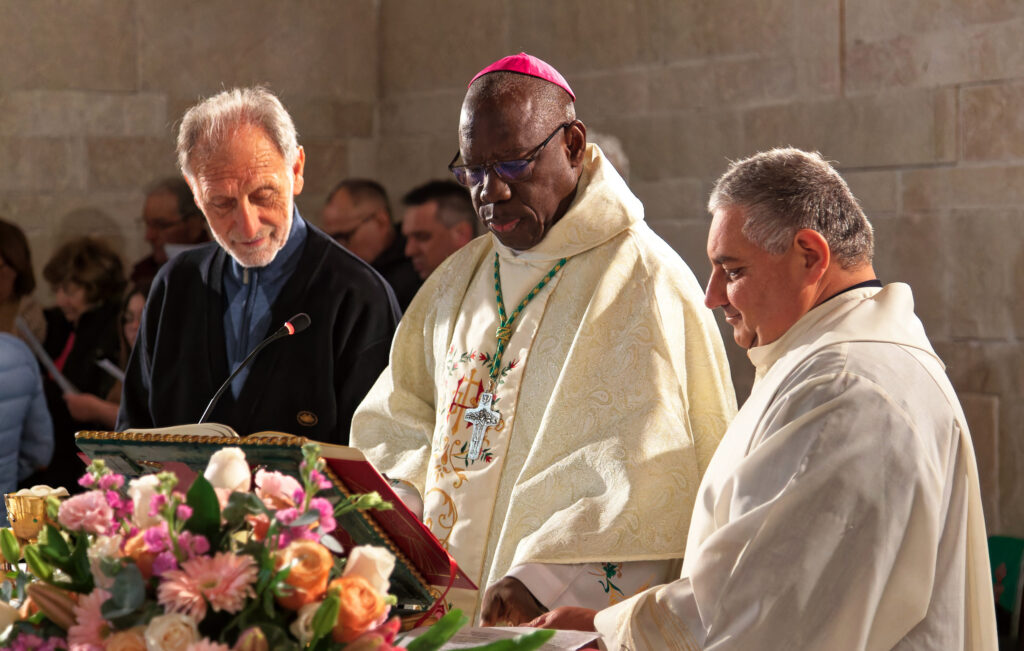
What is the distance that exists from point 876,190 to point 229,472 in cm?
488

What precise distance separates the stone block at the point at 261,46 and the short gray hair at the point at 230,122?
425 centimetres

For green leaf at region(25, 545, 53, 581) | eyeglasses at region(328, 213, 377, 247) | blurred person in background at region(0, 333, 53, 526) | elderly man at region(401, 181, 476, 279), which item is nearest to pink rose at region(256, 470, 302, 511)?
green leaf at region(25, 545, 53, 581)

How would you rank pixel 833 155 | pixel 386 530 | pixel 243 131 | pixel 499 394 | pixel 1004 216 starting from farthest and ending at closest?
pixel 833 155
pixel 1004 216
pixel 243 131
pixel 499 394
pixel 386 530

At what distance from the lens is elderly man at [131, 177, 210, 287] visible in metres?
7.31

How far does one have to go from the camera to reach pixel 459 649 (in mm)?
1782

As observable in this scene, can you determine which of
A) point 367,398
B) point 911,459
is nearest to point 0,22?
point 367,398

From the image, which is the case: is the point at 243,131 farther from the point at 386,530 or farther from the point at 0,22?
the point at 0,22

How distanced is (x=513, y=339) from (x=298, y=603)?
5.57 feet

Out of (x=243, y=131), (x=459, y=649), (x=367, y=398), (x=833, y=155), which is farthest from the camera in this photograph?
(x=833, y=155)

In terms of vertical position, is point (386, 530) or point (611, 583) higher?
point (386, 530)

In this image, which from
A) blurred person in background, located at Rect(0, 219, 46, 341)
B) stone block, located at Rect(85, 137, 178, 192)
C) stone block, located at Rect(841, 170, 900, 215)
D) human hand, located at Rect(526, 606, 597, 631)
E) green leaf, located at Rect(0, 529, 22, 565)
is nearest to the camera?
green leaf, located at Rect(0, 529, 22, 565)

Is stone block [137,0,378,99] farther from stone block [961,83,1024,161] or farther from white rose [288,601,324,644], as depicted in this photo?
white rose [288,601,324,644]

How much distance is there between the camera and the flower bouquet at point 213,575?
4.97ft

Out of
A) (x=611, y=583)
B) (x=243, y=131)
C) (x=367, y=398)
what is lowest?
(x=611, y=583)
